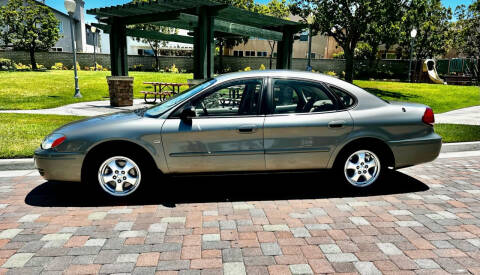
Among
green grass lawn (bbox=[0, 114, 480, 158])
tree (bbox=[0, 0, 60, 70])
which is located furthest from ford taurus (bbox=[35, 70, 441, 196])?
tree (bbox=[0, 0, 60, 70])

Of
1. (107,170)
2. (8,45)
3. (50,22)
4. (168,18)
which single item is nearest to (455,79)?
(168,18)

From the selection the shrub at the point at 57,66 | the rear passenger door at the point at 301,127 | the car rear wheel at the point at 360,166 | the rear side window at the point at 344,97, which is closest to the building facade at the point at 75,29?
the shrub at the point at 57,66

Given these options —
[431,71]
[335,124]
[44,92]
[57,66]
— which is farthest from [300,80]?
[57,66]

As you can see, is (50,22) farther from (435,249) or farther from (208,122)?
(435,249)

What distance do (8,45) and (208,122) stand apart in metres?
40.5

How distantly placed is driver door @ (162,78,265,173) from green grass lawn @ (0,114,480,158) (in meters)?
3.32

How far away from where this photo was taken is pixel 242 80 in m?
4.43

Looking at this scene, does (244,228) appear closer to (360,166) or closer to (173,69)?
(360,166)

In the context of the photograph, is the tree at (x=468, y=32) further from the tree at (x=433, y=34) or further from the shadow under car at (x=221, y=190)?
the shadow under car at (x=221, y=190)

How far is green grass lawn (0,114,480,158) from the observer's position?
20.2 ft

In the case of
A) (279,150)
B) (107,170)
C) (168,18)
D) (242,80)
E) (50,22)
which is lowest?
(107,170)

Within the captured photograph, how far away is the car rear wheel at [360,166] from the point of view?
448 centimetres

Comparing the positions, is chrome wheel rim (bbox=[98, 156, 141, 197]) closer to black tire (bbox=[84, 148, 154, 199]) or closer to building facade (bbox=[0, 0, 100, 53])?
black tire (bbox=[84, 148, 154, 199])

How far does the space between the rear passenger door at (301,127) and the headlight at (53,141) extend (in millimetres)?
2513
